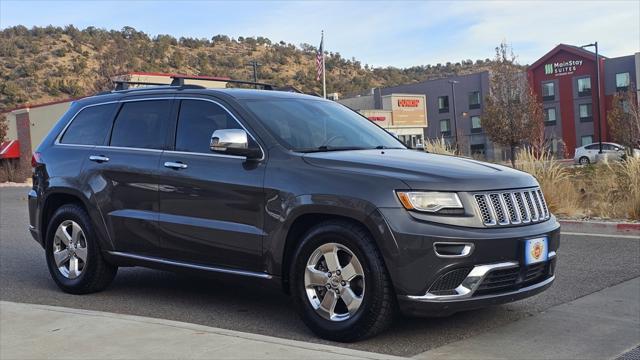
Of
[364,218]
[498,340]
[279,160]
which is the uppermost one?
[279,160]

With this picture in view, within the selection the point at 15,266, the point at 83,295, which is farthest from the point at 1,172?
the point at 83,295

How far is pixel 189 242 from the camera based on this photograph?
216 inches

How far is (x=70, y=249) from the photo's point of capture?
21.4 feet

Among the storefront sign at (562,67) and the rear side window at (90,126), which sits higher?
the storefront sign at (562,67)

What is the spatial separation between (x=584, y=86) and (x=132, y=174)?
61890 mm

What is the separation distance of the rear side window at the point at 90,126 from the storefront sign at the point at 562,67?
61107mm

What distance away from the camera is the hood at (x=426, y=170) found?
4441 mm

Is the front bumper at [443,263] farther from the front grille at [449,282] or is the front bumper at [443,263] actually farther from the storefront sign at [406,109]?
the storefront sign at [406,109]

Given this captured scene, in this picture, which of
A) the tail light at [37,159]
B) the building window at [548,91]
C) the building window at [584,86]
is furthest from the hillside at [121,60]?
the tail light at [37,159]

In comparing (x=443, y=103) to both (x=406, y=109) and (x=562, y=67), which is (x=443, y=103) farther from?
(x=562, y=67)

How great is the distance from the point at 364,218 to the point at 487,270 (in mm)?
883

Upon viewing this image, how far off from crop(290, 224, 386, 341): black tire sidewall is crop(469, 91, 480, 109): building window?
6763 cm

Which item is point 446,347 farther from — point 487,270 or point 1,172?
point 1,172

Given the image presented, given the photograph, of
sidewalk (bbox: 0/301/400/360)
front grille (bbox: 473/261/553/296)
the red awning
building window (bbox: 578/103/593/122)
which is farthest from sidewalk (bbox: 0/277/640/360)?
building window (bbox: 578/103/593/122)
